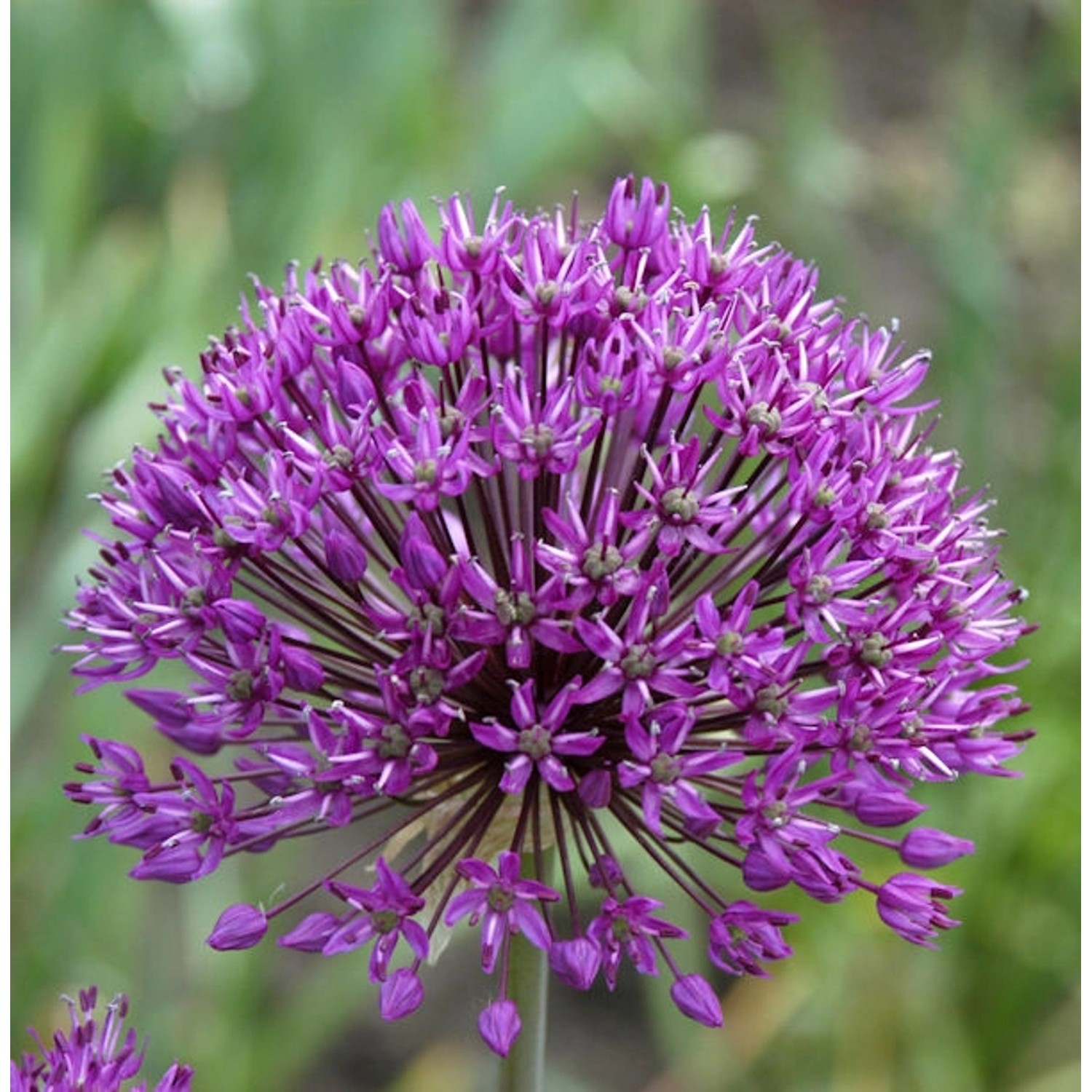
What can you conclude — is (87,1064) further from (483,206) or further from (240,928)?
(483,206)

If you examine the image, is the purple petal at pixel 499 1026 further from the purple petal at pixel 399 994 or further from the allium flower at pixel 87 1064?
the allium flower at pixel 87 1064

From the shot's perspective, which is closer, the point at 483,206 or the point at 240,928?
the point at 240,928

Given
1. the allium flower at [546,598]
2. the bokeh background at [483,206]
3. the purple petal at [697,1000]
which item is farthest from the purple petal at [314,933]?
the bokeh background at [483,206]

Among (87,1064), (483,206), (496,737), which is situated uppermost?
(483,206)

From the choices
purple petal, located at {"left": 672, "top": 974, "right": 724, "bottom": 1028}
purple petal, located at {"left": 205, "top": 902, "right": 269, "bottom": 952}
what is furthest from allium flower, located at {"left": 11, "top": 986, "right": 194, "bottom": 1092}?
purple petal, located at {"left": 672, "top": 974, "right": 724, "bottom": 1028}

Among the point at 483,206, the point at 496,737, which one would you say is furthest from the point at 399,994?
the point at 483,206

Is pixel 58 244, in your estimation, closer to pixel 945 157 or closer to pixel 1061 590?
pixel 1061 590

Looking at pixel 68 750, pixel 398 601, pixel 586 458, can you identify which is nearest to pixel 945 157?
pixel 68 750
